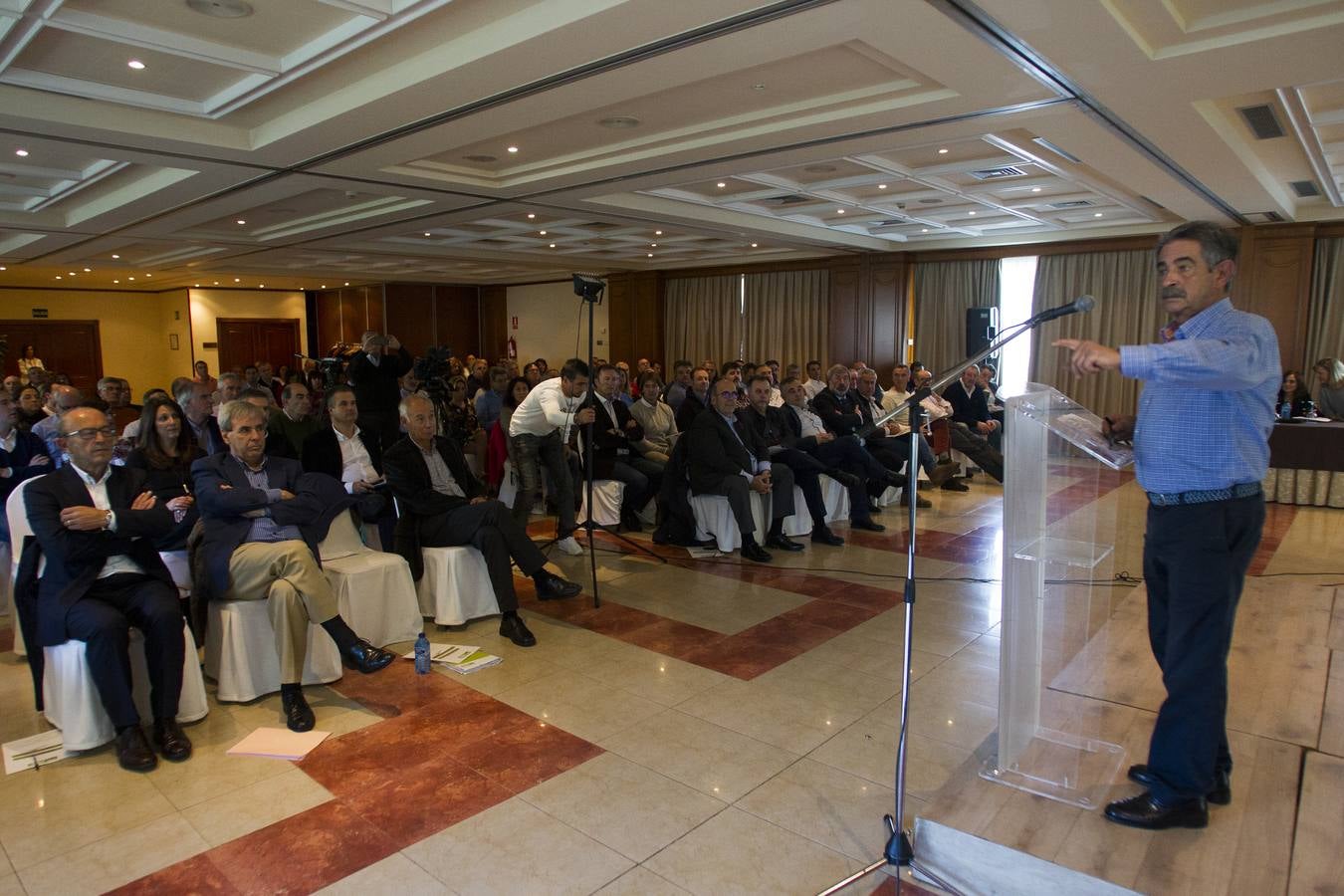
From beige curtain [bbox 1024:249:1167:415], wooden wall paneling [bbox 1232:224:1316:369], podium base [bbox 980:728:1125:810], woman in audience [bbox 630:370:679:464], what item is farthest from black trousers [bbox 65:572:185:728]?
wooden wall paneling [bbox 1232:224:1316:369]

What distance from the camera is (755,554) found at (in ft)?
18.9

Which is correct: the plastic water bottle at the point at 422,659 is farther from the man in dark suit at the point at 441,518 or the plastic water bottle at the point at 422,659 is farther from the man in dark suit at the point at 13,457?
the man in dark suit at the point at 13,457

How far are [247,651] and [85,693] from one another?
58cm

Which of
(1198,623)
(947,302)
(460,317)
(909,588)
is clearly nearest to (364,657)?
(909,588)

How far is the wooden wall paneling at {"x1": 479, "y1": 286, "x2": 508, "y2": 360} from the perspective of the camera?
17.5m

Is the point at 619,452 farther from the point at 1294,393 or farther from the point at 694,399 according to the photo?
the point at 1294,393

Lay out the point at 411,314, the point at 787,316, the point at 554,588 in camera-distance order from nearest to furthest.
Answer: the point at 554,588, the point at 787,316, the point at 411,314

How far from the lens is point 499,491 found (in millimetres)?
6656

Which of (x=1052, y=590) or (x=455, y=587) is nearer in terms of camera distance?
(x=1052, y=590)

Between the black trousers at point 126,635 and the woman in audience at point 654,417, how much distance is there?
410cm

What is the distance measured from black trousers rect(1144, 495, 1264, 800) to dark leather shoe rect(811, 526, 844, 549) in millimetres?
3971

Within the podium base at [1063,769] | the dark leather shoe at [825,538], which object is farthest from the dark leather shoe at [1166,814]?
the dark leather shoe at [825,538]

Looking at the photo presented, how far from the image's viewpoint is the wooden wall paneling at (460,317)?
17.5 meters

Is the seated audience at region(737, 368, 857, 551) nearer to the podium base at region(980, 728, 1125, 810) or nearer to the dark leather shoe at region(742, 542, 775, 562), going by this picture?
the dark leather shoe at region(742, 542, 775, 562)
